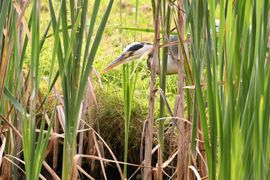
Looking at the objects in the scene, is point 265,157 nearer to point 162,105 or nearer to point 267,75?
point 267,75

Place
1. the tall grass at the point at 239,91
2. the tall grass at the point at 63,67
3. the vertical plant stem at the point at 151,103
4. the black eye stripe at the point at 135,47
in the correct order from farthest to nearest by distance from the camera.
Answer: the black eye stripe at the point at 135,47 → the vertical plant stem at the point at 151,103 → the tall grass at the point at 63,67 → the tall grass at the point at 239,91

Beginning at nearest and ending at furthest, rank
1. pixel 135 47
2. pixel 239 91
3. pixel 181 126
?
pixel 239 91 → pixel 181 126 → pixel 135 47

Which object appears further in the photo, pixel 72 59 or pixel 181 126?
pixel 181 126

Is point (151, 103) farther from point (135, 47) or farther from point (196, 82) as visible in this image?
point (135, 47)

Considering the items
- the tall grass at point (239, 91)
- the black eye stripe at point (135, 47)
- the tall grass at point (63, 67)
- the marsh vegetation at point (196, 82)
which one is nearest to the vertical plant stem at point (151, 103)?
the marsh vegetation at point (196, 82)

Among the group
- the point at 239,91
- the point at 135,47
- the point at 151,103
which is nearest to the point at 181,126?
the point at 151,103

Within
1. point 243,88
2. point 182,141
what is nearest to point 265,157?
point 243,88

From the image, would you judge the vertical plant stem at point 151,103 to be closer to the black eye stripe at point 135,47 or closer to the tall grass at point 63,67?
the tall grass at point 63,67

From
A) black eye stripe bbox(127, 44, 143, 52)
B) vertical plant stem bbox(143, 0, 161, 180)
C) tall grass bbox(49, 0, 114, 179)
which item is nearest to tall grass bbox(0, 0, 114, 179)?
tall grass bbox(49, 0, 114, 179)

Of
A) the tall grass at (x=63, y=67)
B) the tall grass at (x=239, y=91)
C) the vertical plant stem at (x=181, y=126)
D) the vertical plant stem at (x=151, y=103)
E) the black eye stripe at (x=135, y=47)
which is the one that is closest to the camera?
the tall grass at (x=239, y=91)

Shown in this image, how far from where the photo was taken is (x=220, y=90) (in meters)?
1.35

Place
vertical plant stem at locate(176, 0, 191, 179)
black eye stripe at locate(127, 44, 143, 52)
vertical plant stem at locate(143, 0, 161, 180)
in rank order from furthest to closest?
1. black eye stripe at locate(127, 44, 143, 52)
2. vertical plant stem at locate(176, 0, 191, 179)
3. vertical plant stem at locate(143, 0, 161, 180)

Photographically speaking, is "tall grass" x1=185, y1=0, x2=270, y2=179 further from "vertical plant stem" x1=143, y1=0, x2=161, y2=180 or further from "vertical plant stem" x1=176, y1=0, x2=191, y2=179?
"vertical plant stem" x1=176, y1=0, x2=191, y2=179

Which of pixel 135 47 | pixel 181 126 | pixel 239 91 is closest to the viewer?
pixel 239 91
